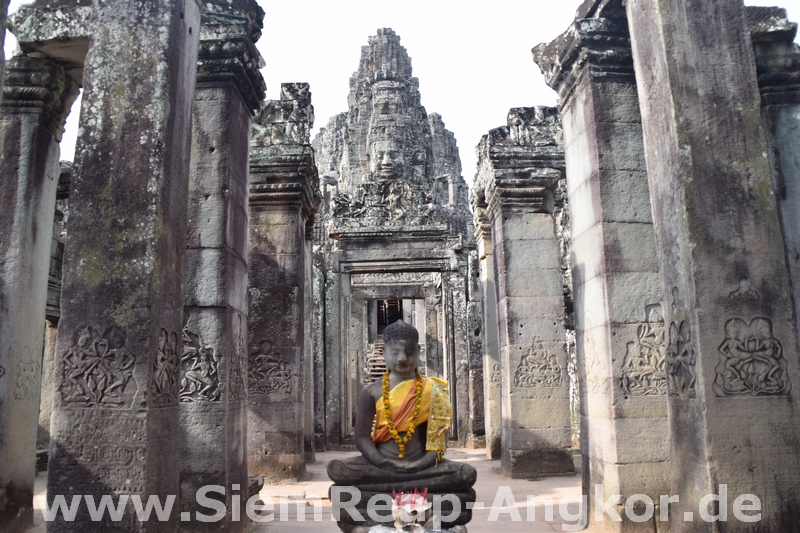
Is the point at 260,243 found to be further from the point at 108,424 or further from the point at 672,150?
the point at 672,150

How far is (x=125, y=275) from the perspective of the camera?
3.86 metres

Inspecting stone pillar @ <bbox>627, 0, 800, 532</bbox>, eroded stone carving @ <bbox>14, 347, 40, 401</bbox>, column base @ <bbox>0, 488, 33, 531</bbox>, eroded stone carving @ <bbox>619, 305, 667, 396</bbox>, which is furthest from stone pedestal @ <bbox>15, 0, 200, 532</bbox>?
eroded stone carving @ <bbox>619, 305, 667, 396</bbox>

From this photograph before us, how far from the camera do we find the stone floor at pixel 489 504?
250 inches

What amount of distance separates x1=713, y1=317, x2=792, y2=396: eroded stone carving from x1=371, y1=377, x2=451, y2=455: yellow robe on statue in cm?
207

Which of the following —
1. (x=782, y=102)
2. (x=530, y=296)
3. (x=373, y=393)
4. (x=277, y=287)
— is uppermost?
(x=782, y=102)

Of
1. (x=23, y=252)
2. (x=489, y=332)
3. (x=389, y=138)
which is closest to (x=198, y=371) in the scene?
(x=23, y=252)

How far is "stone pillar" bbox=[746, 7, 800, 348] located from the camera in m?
5.41

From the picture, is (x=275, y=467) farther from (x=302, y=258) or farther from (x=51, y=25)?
(x=51, y=25)

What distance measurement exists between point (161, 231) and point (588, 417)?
421 centimetres

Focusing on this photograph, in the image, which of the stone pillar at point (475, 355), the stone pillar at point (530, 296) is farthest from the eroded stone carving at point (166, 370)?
the stone pillar at point (475, 355)

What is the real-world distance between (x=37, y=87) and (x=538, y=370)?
7.45 m

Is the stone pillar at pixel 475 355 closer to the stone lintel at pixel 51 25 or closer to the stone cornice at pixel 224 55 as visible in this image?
the stone cornice at pixel 224 55

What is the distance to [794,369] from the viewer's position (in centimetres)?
375

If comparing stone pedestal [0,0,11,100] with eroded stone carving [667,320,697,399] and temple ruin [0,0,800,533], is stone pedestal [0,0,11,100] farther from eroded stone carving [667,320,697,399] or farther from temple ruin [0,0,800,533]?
eroded stone carving [667,320,697,399]
